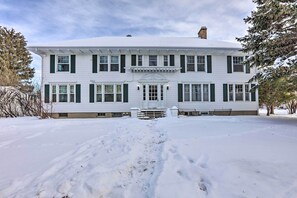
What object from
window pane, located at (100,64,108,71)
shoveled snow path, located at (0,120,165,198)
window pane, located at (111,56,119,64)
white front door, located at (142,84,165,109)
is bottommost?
shoveled snow path, located at (0,120,165,198)

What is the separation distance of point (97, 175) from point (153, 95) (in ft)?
42.2

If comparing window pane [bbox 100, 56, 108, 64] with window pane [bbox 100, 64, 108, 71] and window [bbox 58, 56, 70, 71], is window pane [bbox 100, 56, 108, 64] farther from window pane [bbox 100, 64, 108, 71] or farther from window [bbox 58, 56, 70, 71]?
window [bbox 58, 56, 70, 71]

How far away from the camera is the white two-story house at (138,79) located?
15688mm

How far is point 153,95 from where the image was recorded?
1609 centimetres

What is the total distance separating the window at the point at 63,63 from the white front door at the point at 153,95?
6.10m

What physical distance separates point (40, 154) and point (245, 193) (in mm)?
4201

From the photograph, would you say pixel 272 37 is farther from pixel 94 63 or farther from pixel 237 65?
pixel 94 63

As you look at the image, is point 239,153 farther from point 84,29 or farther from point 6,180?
point 84,29

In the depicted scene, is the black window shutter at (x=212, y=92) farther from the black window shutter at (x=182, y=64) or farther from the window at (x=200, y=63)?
the black window shutter at (x=182, y=64)

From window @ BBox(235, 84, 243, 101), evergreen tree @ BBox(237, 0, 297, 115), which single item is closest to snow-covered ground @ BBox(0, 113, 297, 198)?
evergreen tree @ BBox(237, 0, 297, 115)

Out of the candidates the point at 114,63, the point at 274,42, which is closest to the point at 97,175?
the point at 274,42

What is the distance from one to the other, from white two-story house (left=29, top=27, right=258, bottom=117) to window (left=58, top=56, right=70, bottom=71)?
0.07 metres

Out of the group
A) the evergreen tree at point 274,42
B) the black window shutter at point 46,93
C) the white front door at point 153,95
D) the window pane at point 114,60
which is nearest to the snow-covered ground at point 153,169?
the evergreen tree at point 274,42

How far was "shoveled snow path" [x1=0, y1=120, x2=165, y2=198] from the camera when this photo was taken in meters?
2.86
